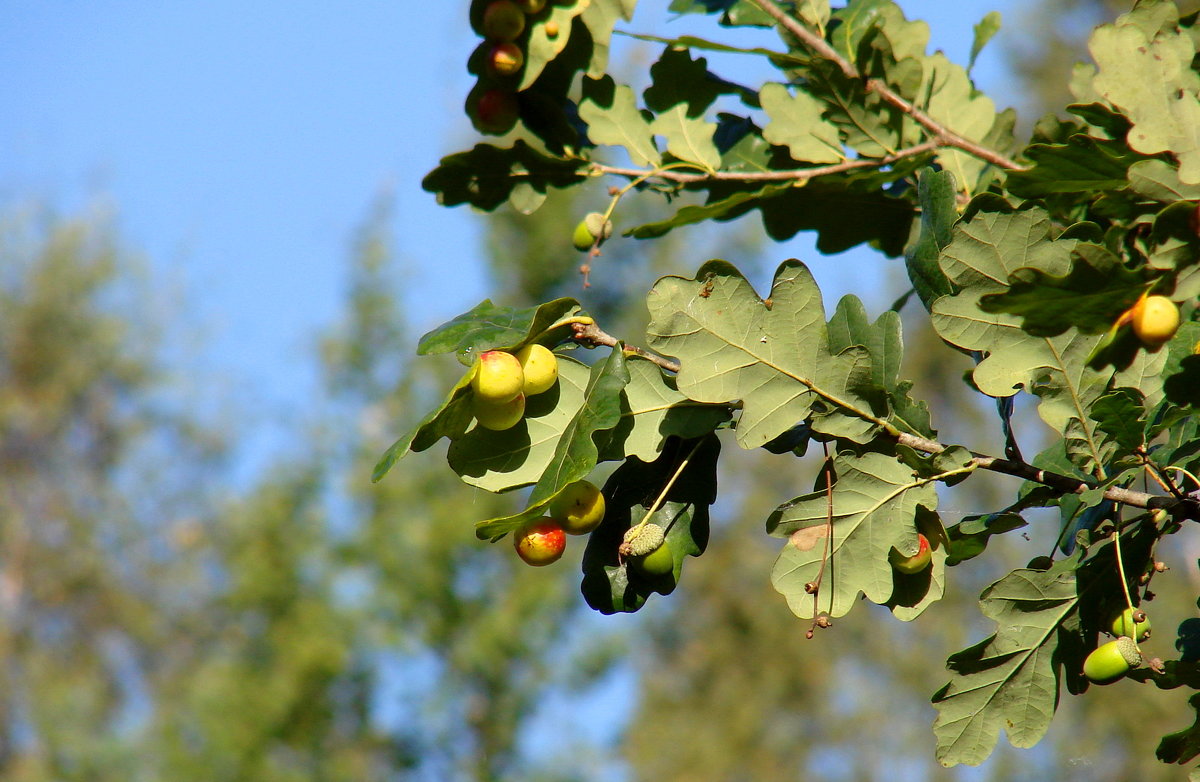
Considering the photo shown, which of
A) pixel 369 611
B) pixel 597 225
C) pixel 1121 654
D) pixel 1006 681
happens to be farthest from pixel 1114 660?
pixel 369 611

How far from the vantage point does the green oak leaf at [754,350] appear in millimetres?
1108

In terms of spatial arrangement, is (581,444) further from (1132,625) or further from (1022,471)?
(1132,625)

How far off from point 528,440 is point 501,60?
70 cm

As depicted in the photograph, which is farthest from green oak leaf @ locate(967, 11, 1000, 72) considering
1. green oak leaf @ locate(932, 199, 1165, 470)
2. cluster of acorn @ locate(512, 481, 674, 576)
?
cluster of acorn @ locate(512, 481, 674, 576)

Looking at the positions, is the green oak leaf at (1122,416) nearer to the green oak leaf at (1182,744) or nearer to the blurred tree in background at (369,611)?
the green oak leaf at (1182,744)

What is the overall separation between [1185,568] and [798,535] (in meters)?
10.3

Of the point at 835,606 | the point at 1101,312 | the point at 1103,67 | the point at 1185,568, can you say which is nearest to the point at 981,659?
the point at 835,606

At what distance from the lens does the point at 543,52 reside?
5.28 feet

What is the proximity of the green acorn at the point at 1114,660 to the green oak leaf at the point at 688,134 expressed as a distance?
92cm

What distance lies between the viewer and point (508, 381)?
1067 mm

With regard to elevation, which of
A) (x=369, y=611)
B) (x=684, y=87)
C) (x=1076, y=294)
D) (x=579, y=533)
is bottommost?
(x=369, y=611)

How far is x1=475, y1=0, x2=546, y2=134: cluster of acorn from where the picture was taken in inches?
62.1

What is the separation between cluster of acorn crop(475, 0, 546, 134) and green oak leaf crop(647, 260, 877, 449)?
2.14 ft

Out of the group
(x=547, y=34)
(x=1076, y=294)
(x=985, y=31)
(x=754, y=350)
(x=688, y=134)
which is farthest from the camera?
(x=985, y=31)
